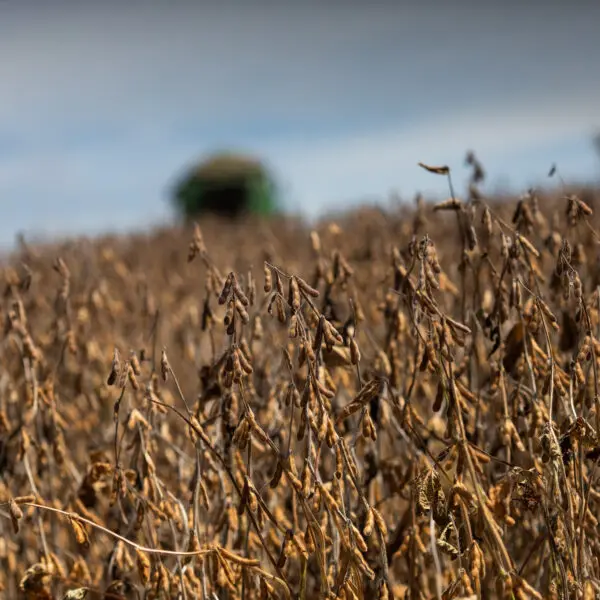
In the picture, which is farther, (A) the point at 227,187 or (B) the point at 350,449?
(A) the point at 227,187

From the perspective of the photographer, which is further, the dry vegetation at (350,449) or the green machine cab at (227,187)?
the green machine cab at (227,187)

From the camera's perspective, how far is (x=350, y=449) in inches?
62.6

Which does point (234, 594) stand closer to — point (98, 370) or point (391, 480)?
point (391, 480)

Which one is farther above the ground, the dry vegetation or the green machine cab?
the green machine cab

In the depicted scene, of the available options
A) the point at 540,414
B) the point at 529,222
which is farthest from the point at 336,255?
the point at 540,414

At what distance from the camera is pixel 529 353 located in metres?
1.80

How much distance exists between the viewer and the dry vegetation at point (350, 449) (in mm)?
1471

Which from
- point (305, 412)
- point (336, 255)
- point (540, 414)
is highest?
point (336, 255)

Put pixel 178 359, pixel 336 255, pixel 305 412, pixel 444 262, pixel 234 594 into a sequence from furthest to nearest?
1. pixel 178 359
2. pixel 444 262
3. pixel 336 255
4. pixel 234 594
5. pixel 305 412

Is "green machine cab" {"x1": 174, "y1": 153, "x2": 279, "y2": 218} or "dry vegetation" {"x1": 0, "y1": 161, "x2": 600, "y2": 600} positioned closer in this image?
"dry vegetation" {"x1": 0, "y1": 161, "x2": 600, "y2": 600}

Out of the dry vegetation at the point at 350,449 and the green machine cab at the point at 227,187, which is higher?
the green machine cab at the point at 227,187

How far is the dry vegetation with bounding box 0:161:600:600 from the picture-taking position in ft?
4.83

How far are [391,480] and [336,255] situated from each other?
25.1 inches

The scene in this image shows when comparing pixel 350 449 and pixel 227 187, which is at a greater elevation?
pixel 227 187
